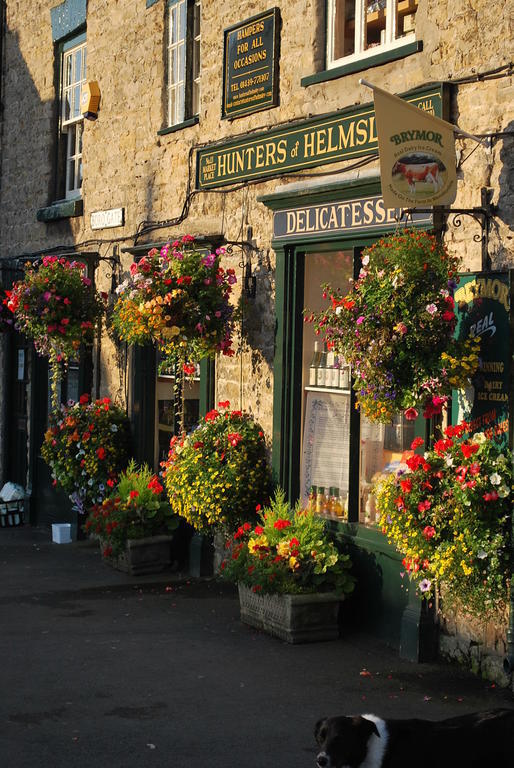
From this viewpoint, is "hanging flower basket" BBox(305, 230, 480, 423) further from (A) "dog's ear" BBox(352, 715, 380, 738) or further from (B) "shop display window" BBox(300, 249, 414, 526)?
(A) "dog's ear" BBox(352, 715, 380, 738)

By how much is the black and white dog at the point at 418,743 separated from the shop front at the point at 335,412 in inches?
117

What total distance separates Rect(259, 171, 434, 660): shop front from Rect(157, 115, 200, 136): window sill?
182 cm

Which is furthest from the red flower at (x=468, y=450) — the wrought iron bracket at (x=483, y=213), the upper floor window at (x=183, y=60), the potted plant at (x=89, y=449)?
the upper floor window at (x=183, y=60)

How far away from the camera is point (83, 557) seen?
12547mm

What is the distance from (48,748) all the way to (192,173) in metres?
6.79

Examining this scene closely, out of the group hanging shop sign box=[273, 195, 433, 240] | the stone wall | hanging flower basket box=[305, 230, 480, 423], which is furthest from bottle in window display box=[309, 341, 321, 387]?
hanging flower basket box=[305, 230, 480, 423]

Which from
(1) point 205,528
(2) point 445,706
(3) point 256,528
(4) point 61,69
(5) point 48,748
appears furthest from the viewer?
(4) point 61,69

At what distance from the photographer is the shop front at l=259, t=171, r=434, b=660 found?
28.3 feet

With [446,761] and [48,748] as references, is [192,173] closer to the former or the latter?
[48,748]

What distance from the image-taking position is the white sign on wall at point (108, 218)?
12.9 metres

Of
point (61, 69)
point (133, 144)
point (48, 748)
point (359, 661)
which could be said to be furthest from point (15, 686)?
point (61, 69)

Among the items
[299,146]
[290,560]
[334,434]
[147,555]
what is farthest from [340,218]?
[147,555]

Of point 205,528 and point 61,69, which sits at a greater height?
point 61,69

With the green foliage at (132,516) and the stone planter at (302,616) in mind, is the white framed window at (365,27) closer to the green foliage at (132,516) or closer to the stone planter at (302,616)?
the stone planter at (302,616)
